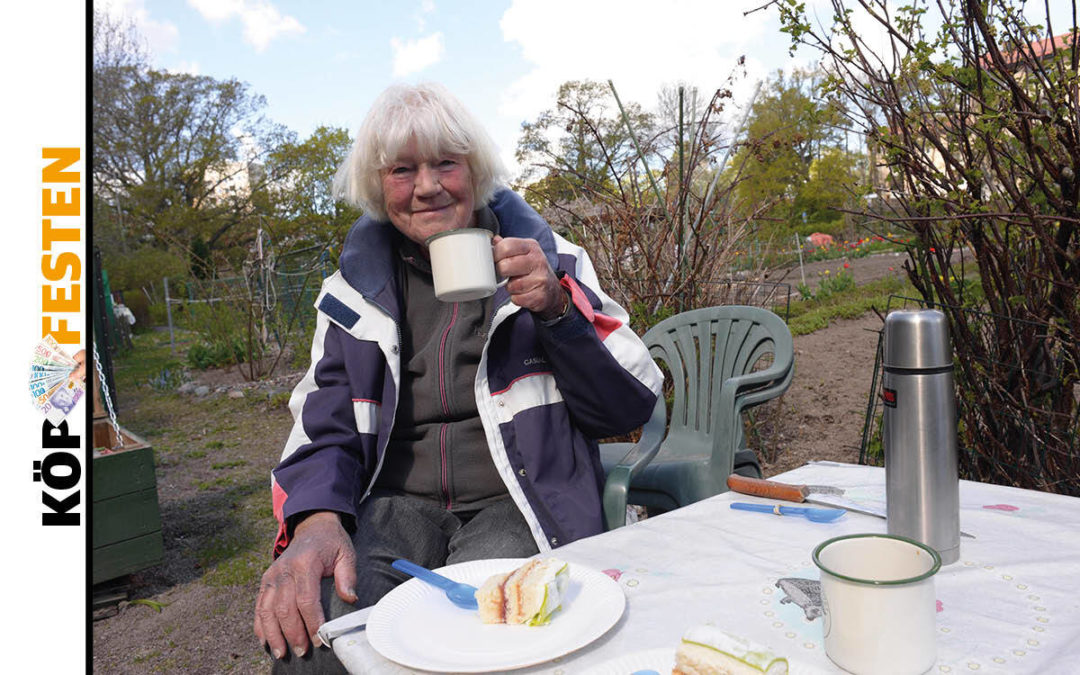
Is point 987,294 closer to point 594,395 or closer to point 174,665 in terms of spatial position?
point 594,395

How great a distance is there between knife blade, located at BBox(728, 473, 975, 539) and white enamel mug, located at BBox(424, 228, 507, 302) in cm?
61

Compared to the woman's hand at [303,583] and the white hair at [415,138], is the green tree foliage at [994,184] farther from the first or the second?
the woman's hand at [303,583]

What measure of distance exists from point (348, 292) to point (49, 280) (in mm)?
1935

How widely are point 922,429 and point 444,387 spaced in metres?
1.17

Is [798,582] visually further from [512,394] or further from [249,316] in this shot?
[249,316]

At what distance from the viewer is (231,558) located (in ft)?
12.4

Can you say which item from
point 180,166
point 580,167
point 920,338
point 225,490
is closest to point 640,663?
point 920,338

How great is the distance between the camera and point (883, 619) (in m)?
0.74

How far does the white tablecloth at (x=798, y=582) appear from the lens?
828 mm

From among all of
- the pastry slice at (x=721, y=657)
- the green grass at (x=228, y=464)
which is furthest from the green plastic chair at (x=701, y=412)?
the green grass at (x=228, y=464)

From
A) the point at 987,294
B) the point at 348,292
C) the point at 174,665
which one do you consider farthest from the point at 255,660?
the point at 987,294

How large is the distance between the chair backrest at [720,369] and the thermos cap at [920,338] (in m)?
1.32

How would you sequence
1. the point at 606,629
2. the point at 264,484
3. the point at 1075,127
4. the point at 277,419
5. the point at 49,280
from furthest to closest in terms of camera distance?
the point at 277,419 → the point at 264,484 → the point at 49,280 → the point at 1075,127 → the point at 606,629

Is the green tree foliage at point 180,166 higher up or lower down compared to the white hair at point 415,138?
higher up
